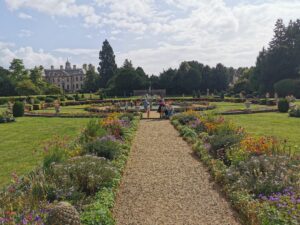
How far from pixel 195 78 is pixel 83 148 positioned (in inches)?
1989

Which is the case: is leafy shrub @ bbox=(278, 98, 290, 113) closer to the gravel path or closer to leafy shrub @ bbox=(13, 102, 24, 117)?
the gravel path

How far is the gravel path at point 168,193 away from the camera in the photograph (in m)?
5.77

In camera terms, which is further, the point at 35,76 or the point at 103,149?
the point at 35,76

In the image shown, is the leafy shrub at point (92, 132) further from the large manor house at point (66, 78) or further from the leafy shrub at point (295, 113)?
the large manor house at point (66, 78)

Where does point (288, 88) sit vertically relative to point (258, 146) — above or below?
above

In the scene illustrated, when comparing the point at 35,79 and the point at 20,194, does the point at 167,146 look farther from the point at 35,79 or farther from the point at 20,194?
the point at 35,79

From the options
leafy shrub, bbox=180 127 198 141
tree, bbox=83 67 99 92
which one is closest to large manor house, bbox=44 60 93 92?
tree, bbox=83 67 99 92

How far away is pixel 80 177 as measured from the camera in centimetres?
659

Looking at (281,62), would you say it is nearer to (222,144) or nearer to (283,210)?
(222,144)

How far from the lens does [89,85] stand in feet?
253

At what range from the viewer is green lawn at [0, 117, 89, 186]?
924 centimetres

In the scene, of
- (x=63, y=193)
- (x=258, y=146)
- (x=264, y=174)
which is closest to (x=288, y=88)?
(x=258, y=146)

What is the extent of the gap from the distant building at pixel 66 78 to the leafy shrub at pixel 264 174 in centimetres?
11557

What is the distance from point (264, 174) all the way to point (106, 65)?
67.3 meters
